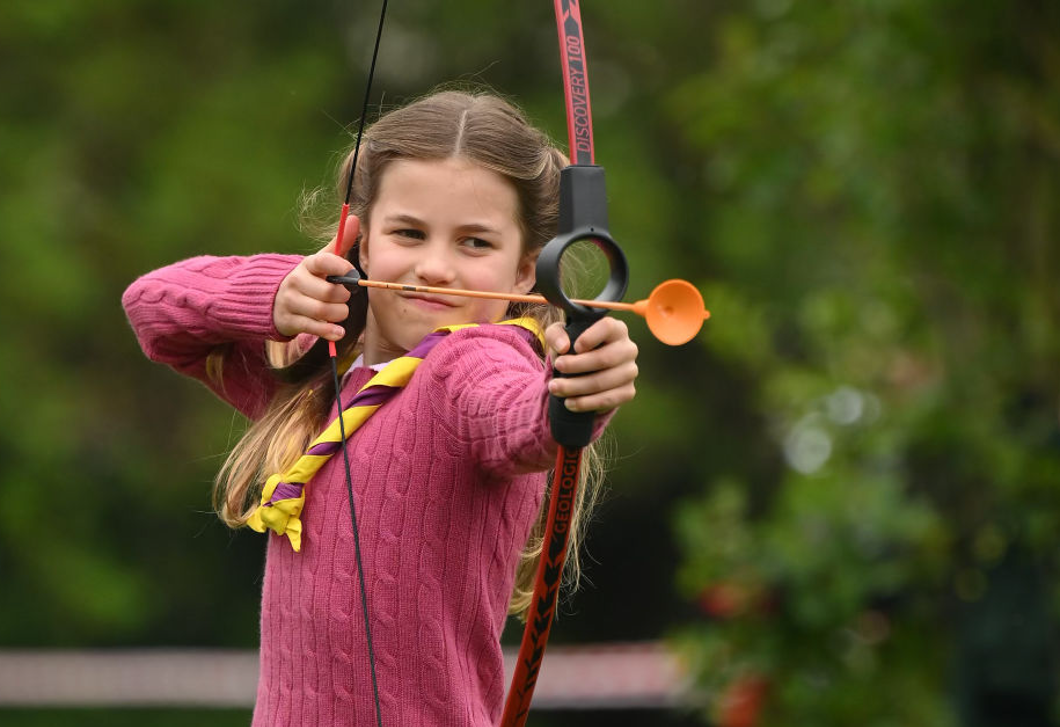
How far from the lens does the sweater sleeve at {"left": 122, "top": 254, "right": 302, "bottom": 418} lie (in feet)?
8.09

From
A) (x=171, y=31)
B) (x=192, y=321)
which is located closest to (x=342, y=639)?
(x=192, y=321)

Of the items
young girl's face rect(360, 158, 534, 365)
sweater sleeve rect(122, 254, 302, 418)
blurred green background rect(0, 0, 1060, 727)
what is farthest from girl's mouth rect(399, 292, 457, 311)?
blurred green background rect(0, 0, 1060, 727)

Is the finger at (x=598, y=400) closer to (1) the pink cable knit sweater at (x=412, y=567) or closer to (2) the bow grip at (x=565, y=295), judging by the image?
(2) the bow grip at (x=565, y=295)

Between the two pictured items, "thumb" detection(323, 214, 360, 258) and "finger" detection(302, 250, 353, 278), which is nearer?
"finger" detection(302, 250, 353, 278)

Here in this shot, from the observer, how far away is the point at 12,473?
398 inches

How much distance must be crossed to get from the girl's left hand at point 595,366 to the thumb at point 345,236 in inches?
26.2

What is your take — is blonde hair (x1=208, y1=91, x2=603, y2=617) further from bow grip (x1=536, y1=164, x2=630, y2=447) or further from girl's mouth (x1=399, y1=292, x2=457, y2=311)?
bow grip (x1=536, y1=164, x2=630, y2=447)

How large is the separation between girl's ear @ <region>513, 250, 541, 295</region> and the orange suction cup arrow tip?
0.62 metres

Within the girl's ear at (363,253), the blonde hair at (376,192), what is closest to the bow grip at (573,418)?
the blonde hair at (376,192)

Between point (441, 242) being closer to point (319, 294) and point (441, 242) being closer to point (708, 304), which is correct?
point (319, 294)

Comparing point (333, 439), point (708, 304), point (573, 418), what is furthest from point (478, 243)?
point (708, 304)

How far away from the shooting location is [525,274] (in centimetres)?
238

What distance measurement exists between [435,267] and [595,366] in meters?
0.51

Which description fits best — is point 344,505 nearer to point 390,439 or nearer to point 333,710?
point 390,439
